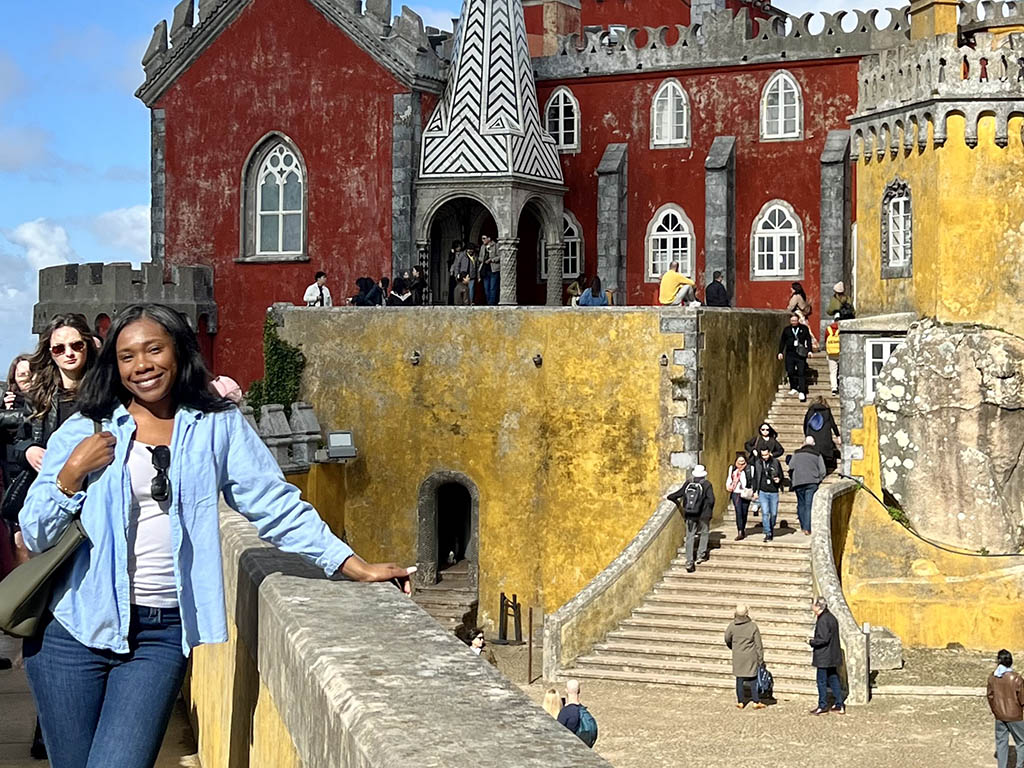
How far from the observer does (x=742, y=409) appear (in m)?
29.3

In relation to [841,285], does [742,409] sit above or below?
below

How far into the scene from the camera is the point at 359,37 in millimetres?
35156

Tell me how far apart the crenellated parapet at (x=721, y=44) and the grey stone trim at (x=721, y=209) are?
184 cm

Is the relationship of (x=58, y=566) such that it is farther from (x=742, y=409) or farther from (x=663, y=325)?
(x=742, y=409)

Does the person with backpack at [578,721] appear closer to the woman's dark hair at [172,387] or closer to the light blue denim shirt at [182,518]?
the light blue denim shirt at [182,518]

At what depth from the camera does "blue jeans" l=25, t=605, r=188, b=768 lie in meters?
5.00

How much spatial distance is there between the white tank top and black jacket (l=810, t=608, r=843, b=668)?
666 inches

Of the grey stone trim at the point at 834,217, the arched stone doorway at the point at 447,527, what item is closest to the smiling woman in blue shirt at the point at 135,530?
the arched stone doorway at the point at 447,527

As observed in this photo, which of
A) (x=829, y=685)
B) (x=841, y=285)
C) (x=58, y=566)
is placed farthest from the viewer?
(x=841, y=285)

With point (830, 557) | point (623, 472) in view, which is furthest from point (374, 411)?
point (830, 557)

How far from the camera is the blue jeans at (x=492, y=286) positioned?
33219 millimetres

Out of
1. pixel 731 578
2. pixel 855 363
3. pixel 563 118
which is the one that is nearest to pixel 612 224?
pixel 563 118

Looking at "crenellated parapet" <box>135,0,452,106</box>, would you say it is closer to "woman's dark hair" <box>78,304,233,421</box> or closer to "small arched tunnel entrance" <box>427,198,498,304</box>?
"small arched tunnel entrance" <box>427,198,498,304</box>

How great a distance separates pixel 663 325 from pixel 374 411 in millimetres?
5314
